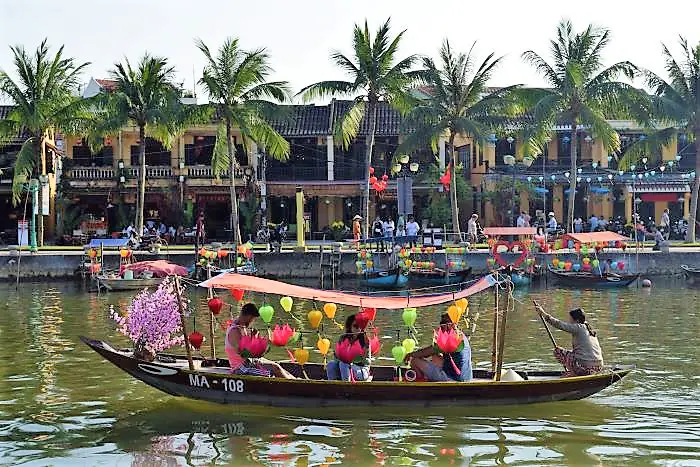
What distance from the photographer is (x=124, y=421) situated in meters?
13.3

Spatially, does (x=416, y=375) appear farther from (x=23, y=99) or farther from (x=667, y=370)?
(x=23, y=99)

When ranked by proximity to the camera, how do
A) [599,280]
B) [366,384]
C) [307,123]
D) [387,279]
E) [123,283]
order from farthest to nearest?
[307,123] < [387,279] < [123,283] < [599,280] < [366,384]

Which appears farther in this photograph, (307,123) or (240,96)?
(307,123)

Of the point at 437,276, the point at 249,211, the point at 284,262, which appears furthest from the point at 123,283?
the point at 249,211

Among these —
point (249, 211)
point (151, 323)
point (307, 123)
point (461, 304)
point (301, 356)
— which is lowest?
point (301, 356)

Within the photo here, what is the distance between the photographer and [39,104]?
37.1 metres

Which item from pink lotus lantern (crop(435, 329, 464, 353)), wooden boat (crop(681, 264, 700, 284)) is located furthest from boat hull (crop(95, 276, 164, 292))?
pink lotus lantern (crop(435, 329, 464, 353))

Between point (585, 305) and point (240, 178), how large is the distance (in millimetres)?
23491

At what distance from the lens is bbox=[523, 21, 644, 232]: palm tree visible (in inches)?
1428

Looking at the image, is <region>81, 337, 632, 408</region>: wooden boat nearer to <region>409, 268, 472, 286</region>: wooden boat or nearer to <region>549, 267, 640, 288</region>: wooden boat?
<region>409, 268, 472, 286</region>: wooden boat

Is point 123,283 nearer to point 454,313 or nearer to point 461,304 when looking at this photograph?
point 461,304

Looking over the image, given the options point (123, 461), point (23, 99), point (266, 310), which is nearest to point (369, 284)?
point (23, 99)

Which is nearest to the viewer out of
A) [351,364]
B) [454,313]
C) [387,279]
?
[454,313]

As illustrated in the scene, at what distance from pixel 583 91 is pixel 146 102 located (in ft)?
56.4
